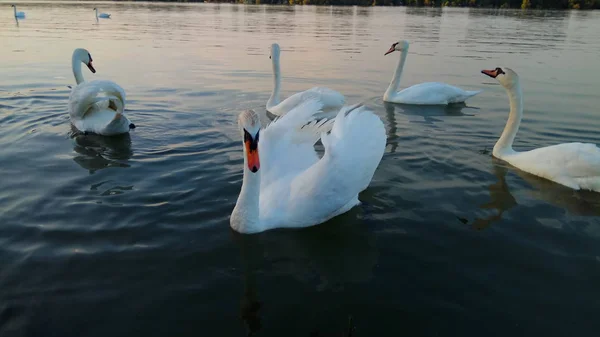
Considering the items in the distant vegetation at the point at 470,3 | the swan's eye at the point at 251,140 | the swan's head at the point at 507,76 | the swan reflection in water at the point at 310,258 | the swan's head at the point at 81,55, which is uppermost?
the distant vegetation at the point at 470,3

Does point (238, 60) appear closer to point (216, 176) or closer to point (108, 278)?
point (216, 176)

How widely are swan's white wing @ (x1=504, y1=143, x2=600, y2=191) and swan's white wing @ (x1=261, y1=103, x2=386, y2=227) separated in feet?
8.93

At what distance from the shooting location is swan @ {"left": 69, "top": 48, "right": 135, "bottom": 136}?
799 centimetres

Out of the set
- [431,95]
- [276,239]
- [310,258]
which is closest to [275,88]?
[431,95]

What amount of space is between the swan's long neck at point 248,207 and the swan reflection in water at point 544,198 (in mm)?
2456

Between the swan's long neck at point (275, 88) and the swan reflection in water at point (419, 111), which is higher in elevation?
the swan's long neck at point (275, 88)

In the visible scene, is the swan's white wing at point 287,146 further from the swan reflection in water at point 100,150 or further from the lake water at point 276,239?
the swan reflection in water at point 100,150

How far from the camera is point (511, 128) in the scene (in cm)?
759

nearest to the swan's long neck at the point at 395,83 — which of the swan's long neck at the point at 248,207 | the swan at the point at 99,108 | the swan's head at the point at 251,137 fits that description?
the swan at the point at 99,108

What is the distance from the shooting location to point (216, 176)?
652 centimetres

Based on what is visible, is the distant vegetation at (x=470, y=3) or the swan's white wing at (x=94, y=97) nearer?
the swan's white wing at (x=94, y=97)

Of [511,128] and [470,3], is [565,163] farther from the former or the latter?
[470,3]

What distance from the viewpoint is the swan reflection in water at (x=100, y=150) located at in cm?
700

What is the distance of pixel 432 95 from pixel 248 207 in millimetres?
7640
